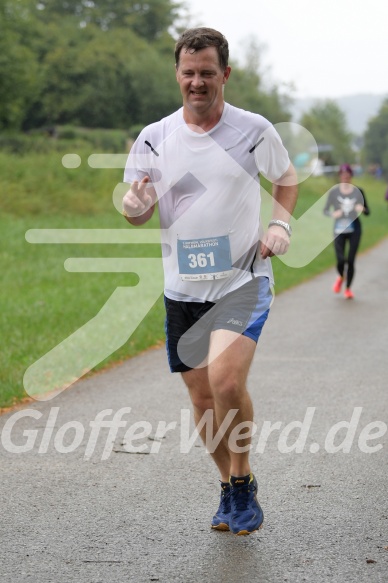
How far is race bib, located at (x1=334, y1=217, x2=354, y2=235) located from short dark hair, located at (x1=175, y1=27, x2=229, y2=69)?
1159 centimetres

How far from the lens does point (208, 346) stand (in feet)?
15.8

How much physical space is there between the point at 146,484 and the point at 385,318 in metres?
8.29

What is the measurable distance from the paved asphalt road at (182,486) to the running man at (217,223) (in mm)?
315

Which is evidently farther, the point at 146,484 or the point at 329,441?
the point at 329,441

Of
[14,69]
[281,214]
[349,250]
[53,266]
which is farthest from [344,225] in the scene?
[14,69]

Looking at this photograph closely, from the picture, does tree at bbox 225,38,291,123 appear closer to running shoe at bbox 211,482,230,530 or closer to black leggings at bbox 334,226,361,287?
black leggings at bbox 334,226,361,287

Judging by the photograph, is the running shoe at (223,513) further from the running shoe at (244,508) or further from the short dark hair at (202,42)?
the short dark hair at (202,42)

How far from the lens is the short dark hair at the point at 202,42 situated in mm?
4547

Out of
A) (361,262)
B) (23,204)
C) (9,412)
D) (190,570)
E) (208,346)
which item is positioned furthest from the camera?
(23,204)

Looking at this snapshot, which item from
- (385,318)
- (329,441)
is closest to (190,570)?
(329,441)

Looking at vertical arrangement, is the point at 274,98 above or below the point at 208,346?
below

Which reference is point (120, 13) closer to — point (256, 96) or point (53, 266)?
point (256, 96)

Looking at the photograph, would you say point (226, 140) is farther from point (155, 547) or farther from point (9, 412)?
point (9, 412)

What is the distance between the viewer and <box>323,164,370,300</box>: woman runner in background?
16047mm
